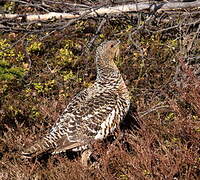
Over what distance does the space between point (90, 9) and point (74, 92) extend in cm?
141

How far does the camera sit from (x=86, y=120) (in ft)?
18.5

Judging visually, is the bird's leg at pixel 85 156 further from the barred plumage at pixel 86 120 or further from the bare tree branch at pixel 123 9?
the bare tree branch at pixel 123 9

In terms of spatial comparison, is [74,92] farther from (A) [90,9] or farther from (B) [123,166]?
(B) [123,166]

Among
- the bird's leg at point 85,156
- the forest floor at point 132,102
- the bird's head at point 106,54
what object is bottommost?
the bird's leg at point 85,156

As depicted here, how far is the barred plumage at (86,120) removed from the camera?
5.52 metres

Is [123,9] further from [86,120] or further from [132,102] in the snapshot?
[86,120]

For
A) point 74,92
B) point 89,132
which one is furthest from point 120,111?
point 74,92

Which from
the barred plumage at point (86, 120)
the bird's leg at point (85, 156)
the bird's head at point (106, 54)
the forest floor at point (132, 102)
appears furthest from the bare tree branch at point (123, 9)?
the bird's leg at point (85, 156)

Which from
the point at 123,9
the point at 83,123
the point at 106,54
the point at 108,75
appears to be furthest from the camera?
the point at 123,9

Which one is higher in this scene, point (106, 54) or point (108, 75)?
point (106, 54)

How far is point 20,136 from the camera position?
6.26 meters

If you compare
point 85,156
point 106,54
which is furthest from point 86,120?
point 106,54

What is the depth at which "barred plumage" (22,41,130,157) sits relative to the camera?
217 inches

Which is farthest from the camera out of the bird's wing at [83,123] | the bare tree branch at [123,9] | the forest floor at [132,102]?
the bare tree branch at [123,9]
